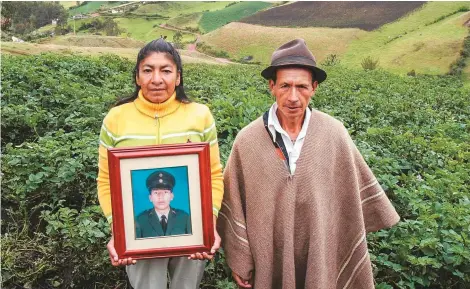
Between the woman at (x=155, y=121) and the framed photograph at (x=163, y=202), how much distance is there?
0.09 meters

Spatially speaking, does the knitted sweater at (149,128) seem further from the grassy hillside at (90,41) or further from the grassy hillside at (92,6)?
the grassy hillside at (92,6)

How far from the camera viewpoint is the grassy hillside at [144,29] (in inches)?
2532

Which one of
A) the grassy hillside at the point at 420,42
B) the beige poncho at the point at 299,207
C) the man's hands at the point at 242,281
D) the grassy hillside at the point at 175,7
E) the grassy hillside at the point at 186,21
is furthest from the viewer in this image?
the grassy hillside at the point at 175,7

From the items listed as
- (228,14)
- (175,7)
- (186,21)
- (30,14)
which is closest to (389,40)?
(228,14)

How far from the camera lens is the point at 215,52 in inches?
2013

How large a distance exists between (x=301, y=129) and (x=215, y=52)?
49783 mm

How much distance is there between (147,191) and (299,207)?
744 millimetres

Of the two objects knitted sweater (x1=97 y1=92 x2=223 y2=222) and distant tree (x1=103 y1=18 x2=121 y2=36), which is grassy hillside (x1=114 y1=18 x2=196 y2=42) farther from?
knitted sweater (x1=97 y1=92 x2=223 y2=222)

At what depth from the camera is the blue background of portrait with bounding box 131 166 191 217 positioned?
6.95ft

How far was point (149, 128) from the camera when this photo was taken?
2.26 metres

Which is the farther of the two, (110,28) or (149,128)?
(110,28)

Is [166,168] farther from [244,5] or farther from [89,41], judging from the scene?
[244,5]

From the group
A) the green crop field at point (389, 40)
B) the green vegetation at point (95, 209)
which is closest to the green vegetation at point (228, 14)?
the green crop field at point (389, 40)

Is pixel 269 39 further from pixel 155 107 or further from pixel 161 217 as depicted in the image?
pixel 161 217
